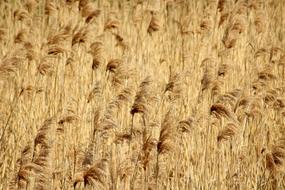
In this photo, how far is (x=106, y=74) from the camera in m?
6.44

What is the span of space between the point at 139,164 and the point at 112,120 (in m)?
0.61

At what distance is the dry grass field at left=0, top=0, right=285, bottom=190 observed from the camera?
4.25 meters

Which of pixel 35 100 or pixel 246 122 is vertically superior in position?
pixel 35 100

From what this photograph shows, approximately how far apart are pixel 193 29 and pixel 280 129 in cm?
277

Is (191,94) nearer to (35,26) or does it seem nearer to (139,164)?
(139,164)

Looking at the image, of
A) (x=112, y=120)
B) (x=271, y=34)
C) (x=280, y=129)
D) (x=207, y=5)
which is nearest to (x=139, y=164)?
(x=112, y=120)

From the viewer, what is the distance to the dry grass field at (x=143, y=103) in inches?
167

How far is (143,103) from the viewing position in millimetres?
4270

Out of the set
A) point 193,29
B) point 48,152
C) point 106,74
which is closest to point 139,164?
point 48,152

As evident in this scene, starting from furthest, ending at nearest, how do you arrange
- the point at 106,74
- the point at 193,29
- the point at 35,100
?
the point at 193,29 → the point at 106,74 → the point at 35,100

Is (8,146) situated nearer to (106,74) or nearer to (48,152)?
(48,152)

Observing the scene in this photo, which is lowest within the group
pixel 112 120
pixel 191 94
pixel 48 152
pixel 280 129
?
pixel 48 152

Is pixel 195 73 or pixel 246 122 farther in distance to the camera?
pixel 195 73

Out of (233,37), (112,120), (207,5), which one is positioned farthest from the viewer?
(207,5)
